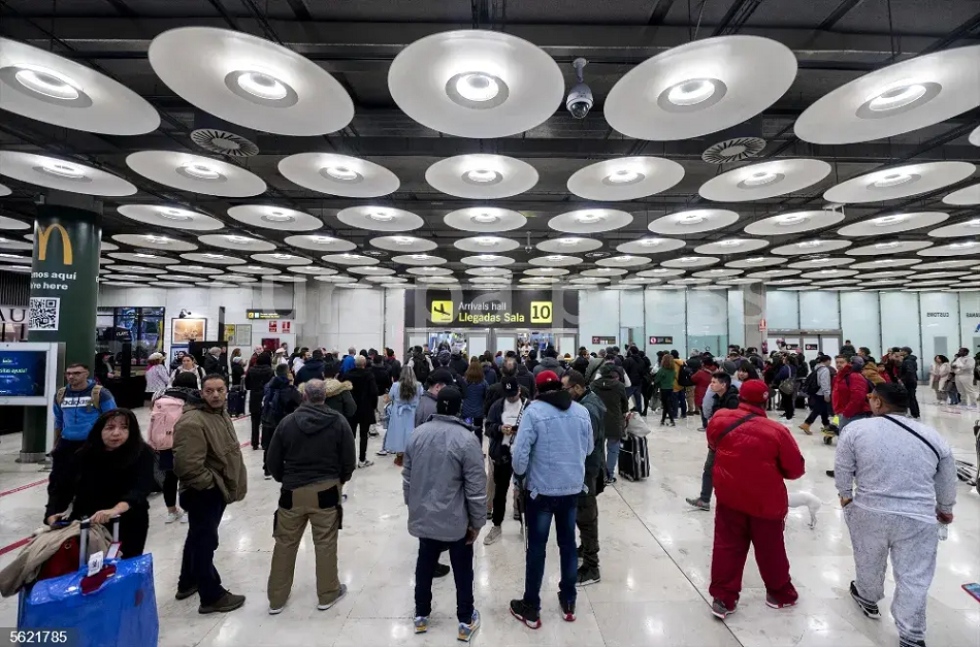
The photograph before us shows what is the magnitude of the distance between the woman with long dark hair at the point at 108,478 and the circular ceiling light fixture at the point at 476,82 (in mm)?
2959

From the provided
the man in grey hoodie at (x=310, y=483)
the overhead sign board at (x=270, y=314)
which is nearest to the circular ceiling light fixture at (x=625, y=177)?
the man in grey hoodie at (x=310, y=483)

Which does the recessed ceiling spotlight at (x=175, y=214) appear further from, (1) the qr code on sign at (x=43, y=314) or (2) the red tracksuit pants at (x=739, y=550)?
(2) the red tracksuit pants at (x=739, y=550)

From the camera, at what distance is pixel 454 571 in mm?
2617

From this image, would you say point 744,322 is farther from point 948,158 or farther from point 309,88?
point 309,88

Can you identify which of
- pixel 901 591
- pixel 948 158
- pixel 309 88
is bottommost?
pixel 901 591

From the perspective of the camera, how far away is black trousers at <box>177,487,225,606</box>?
282 centimetres

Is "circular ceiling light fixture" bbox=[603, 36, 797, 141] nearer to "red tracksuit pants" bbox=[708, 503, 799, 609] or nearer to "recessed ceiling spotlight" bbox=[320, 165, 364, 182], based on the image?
"red tracksuit pants" bbox=[708, 503, 799, 609]

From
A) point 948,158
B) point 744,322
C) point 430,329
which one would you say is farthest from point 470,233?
point 744,322

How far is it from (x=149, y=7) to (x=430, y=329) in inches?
491

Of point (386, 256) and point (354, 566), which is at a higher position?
point (386, 256)

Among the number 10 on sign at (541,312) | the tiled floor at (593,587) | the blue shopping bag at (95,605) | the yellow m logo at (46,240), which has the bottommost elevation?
the tiled floor at (593,587)

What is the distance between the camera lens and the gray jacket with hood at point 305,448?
2.81 meters

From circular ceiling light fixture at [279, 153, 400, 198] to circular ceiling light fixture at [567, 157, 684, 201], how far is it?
2.64 m

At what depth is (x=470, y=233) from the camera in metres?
11.7
